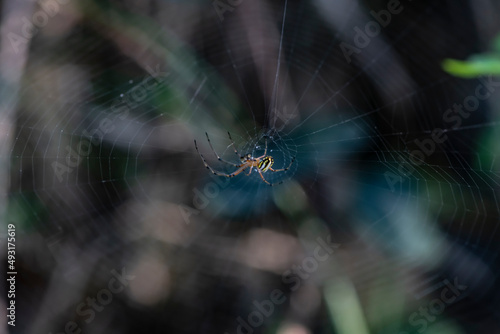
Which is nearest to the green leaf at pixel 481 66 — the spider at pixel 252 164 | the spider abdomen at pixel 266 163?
the spider at pixel 252 164

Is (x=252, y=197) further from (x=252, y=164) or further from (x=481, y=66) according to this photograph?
(x=481, y=66)

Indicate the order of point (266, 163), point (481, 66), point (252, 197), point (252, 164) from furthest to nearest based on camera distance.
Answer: point (252, 164), point (266, 163), point (252, 197), point (481, 66)

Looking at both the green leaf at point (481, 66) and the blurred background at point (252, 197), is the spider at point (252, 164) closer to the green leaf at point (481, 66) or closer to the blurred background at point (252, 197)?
the blurred background at point (252, 197)

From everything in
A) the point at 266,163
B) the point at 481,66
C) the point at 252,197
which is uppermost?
the point at 266,163

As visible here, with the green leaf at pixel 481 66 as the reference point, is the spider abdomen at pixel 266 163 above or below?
above

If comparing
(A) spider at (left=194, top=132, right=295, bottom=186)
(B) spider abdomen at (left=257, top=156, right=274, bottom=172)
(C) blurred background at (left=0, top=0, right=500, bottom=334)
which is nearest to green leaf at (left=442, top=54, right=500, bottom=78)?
(C) blurred background at (left=0, top=0, right=500, bottom=334)

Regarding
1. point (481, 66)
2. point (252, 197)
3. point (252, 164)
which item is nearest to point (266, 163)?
point (252, 164)

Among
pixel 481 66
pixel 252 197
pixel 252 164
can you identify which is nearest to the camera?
pixel 481 66

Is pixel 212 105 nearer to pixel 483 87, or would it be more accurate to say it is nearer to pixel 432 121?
pixel 432 121

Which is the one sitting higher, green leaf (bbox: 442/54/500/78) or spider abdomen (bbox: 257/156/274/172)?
spider abdomen (bbox: 257/156/274/172)

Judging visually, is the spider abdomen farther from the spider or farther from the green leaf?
the green leaf
